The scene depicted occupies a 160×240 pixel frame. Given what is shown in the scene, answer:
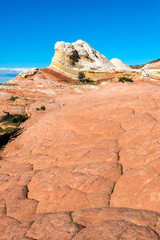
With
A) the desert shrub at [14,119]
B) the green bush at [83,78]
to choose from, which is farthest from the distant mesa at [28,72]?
the desert shrub at [14,119]

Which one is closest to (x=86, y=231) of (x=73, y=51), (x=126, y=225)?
(x=126, y=225)

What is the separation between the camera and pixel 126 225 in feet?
16.5

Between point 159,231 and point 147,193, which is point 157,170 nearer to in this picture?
point 147,193

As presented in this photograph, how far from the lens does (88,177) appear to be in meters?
8.32

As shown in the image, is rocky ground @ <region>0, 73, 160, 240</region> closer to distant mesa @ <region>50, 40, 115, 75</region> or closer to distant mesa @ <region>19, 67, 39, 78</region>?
distant mesa @ <region>19, 67, 39, 78</region>

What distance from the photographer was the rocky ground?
18.0 feet

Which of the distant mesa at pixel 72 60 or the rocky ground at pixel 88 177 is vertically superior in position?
the distant mesa at pixel 72 60

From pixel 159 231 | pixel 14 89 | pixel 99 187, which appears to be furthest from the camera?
pixel 14 89

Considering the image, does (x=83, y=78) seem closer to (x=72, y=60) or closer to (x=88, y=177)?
(x=72, y=60)

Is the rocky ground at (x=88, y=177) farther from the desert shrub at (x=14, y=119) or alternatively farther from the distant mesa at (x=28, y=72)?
the distant mesa at (x=28, y=72)

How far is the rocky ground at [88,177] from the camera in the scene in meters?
5.49

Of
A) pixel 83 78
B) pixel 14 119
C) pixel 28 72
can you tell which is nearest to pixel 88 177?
pixel 14 119

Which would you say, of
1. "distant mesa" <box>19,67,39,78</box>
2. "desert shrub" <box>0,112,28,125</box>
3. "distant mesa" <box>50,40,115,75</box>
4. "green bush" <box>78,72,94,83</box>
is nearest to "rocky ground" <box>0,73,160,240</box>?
"desert shrub" <box>0,112,28,125</box>

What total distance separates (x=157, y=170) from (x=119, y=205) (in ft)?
6.02
